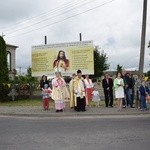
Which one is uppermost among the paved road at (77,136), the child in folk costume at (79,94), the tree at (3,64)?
the tree at (3,64)

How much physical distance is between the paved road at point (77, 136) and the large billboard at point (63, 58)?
17.5 metres

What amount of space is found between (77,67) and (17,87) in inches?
185

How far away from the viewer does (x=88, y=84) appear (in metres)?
24.8

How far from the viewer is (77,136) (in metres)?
12.6

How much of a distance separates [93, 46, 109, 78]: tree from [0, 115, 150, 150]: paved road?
60.7 meters

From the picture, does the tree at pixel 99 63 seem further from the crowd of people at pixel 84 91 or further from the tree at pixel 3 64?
the crowd of people at pixel 84 91

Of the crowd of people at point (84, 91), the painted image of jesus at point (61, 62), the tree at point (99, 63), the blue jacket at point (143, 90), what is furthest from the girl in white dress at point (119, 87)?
the tree at point (99, 63)

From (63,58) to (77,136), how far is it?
72.3 ft

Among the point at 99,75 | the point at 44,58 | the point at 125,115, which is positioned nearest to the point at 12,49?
the point at 99,75

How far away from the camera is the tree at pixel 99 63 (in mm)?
77000

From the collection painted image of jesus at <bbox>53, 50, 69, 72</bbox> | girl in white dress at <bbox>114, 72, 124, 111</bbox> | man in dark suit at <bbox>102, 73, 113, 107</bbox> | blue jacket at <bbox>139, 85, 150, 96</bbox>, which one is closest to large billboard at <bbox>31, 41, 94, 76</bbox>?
painted image of jesus at <bbox>53, 50, 69, 72</bbox>

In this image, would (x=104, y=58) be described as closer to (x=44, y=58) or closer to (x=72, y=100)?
(x=44, y=58)

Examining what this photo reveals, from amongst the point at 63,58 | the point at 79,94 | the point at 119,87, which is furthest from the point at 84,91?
the point at 63,58

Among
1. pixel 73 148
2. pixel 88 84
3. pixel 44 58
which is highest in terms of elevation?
pixel 44 58
